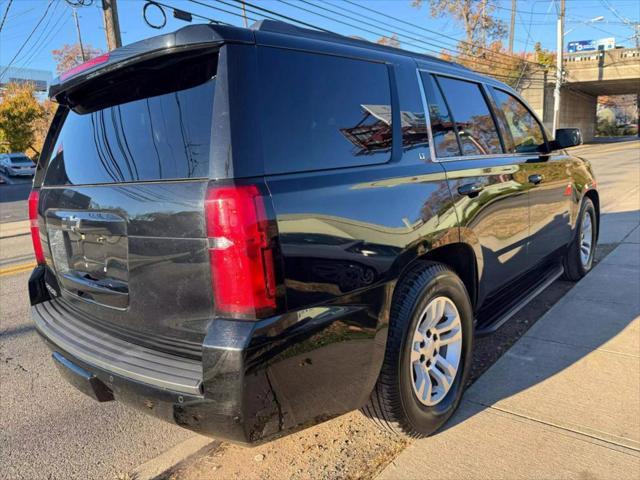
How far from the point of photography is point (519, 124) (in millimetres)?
4023

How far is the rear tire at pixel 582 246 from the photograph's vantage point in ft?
16.3

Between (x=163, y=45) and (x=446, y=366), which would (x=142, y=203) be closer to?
(x=163, y=45)

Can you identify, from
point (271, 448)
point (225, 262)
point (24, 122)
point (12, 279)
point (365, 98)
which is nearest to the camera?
point (225, 262)

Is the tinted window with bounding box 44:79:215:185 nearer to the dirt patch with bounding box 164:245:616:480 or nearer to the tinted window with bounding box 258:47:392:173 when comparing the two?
the tinted window with bounding box 258:47:392:173

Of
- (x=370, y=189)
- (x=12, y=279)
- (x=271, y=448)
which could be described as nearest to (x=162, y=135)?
(x=370, y=189)

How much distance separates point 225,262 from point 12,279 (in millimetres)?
5779

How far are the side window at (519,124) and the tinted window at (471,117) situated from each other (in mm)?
269

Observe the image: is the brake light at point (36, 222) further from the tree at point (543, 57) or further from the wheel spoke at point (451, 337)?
the tree at point (543, 57)

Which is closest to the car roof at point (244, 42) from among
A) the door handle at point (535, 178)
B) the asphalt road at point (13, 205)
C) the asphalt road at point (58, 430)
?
the door handle at point (535, 178)

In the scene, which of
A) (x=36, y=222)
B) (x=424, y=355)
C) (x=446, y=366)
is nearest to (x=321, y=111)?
(x=424, y=355)

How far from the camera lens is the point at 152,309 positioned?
6.79ft

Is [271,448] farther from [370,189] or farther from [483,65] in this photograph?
[483,65]

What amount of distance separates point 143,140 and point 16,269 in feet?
19.3

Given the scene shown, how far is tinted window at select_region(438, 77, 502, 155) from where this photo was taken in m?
3.17
